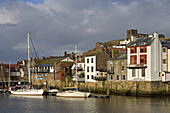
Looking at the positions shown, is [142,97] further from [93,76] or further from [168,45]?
[93,76]

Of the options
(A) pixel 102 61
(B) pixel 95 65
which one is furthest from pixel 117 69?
(A) pixel 102 61

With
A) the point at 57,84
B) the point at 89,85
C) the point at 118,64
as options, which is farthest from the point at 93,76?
the point at 57,84

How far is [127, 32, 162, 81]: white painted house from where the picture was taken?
220 ft

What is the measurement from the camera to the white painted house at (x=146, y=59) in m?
66.9

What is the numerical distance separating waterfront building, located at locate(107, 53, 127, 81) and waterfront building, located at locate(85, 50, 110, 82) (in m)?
7.30

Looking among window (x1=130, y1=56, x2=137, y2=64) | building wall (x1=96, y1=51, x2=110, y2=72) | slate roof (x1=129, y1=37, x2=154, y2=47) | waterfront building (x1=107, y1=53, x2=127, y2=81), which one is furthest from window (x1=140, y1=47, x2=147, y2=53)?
building wall (x1=96, y1=51, x2=110, y2=72)

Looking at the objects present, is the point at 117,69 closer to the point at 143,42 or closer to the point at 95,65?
the point at 143,42

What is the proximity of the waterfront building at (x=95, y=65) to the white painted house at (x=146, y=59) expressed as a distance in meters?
16.8

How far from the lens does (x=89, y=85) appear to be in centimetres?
8312

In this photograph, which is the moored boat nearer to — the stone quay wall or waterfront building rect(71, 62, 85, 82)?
the stone quay wall

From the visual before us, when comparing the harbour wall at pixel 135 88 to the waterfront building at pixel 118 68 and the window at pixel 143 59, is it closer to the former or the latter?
the waterfront building at pixel 118 68

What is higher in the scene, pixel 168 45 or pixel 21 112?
pixel 168 45

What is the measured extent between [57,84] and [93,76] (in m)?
18.6

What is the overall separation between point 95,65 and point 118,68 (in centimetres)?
1170
